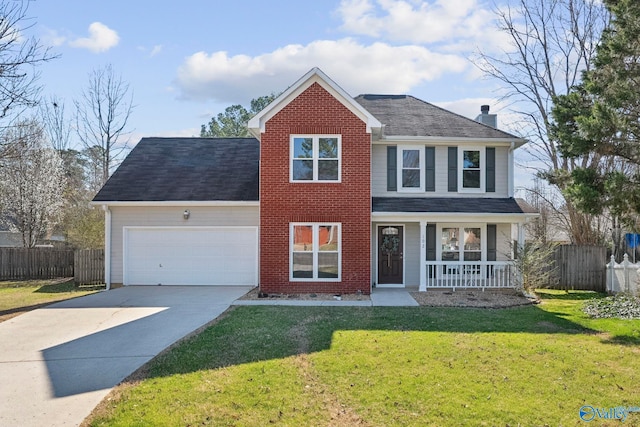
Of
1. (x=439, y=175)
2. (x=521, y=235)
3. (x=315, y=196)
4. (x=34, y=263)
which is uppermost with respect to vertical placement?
(x=439, y=175)

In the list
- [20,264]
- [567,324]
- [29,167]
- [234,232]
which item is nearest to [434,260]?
[567,324]

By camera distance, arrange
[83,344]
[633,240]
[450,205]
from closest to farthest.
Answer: [83,344] < [450,205] < [633,240]

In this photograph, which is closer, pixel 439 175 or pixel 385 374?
pixel 385 374

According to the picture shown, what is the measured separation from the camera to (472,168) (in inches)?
618

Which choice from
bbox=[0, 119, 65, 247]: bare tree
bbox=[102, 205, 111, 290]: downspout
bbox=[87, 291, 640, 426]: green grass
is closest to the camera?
bbox=[87, 291, 640, 426]: green grass

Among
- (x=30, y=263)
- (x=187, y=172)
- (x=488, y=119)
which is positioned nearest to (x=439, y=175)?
(x=488, y=119)

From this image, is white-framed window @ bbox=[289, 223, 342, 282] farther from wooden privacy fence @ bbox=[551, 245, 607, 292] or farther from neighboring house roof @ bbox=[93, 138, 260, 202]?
wooden privacy fence @ bbox=[551, 245, 607, 292]

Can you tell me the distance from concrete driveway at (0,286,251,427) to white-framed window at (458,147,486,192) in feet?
28.1

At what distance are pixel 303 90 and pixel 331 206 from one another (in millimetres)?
3762

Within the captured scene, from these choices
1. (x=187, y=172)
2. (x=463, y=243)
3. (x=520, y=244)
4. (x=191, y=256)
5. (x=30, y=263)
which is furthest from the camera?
(x=30, y=263)

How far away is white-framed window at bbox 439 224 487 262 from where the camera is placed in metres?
15.7

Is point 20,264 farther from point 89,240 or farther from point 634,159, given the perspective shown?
point 634,159

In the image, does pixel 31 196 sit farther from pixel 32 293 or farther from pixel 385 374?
pixel 385 374

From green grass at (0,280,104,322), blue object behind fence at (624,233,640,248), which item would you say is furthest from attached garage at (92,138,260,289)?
blue object behind fence at (624,233,640,248)
